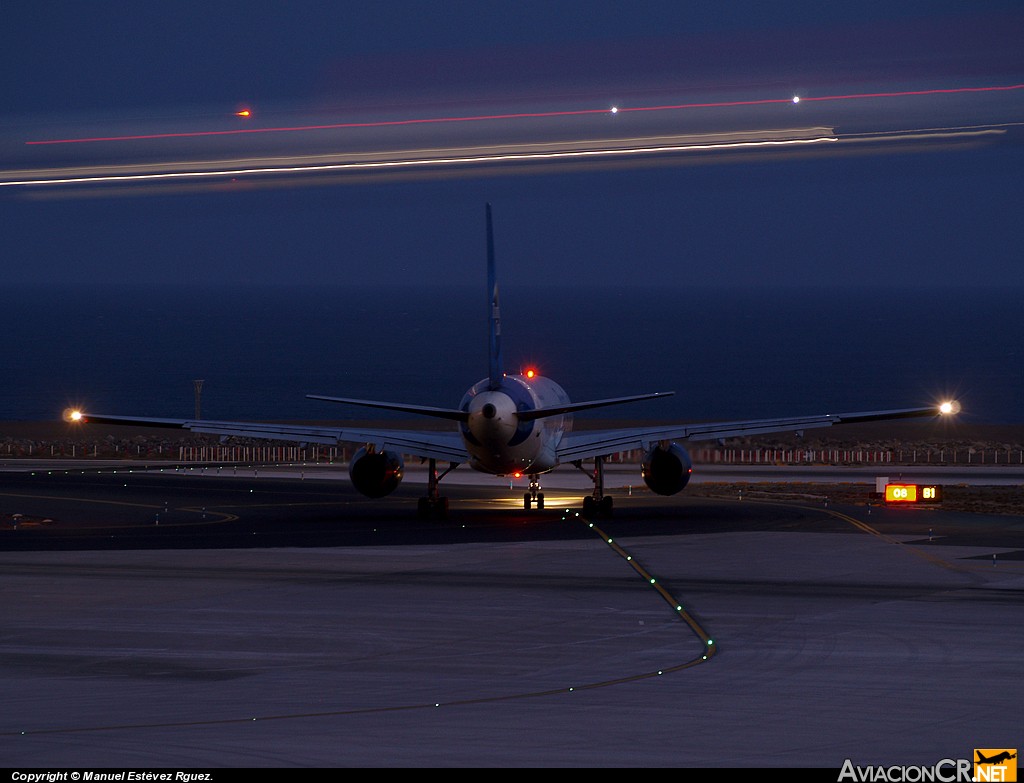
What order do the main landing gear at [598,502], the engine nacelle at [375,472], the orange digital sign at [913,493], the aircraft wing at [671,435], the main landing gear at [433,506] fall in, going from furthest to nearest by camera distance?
1. the orange digital sign at [913,493]
2. the aircraft wing at [671,435]
3. the main landing gear at [433,506]
4. the main landing gear at [598,502]
5. the engine nacelle at [375,472]

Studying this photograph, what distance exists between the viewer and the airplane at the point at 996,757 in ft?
65.1

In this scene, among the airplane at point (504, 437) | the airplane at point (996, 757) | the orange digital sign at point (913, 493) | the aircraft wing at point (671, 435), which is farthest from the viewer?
the orange digital sign at point (913, 493)

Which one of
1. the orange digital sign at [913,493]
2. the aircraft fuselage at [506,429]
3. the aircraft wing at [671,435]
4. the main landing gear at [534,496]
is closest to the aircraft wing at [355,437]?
the aircraft fuselage at [506,429]

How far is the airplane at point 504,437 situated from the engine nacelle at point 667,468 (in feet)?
0.13

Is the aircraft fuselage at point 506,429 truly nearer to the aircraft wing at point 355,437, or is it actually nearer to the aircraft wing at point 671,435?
the aircraft wing at point 671,435

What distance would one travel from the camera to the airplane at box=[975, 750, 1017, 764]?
1984 centimetres

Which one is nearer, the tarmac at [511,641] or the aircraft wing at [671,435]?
the tarmac at [511,641]

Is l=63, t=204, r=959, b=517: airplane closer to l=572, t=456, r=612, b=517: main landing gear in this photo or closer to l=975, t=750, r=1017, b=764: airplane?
l=572, t=456, r=612, b=517: main landing gear

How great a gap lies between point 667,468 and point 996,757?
37.3m

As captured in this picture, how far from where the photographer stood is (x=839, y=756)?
20.4 m

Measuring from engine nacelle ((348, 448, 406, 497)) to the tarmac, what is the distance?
132cm

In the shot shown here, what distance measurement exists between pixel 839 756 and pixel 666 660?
30.6ft

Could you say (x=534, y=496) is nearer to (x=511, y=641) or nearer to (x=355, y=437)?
(x=355, y=437)

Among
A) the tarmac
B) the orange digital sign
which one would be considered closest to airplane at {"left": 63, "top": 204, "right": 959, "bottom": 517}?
the tarmac
